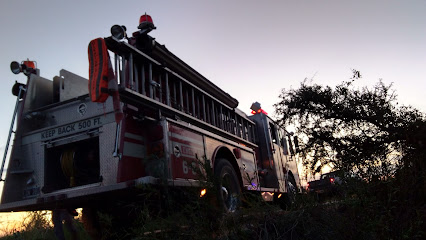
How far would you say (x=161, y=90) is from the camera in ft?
16.0

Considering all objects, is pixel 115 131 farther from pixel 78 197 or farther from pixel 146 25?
pixel 146 25

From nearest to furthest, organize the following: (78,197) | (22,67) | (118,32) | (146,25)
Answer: (78,197) → (118,32) → (146,25) → (22,67)

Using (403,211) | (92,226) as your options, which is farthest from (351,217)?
(92,226)

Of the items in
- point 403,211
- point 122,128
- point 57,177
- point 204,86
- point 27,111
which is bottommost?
point 403,211

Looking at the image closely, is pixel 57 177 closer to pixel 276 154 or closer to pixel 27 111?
pixel 27 111

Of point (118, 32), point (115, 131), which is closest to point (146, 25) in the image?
point (118, 32)

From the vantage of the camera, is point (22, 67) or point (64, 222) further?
point (22, 67)

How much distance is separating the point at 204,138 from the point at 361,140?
3610 mm

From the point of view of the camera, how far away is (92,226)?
507 cm

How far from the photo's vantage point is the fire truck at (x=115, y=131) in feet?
13.4

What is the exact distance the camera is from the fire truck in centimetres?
410

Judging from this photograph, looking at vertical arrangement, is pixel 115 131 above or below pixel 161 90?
below

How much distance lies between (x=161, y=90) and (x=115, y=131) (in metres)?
0.88

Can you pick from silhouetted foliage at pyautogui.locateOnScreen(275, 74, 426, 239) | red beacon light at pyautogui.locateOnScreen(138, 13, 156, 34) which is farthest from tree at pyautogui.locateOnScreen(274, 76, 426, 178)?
red beacon light at pyautogui.locateOnScreen(138, 13, 156, 34)
